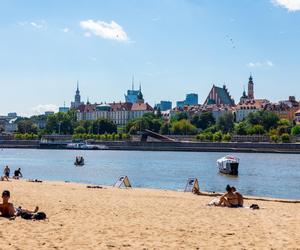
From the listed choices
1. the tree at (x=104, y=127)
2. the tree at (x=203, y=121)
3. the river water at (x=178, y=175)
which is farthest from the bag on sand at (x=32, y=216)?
the tree at (x=203, y=121)

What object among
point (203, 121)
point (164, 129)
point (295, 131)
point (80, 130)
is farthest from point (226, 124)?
point (80, 130)

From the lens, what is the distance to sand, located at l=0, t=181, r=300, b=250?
1121cm

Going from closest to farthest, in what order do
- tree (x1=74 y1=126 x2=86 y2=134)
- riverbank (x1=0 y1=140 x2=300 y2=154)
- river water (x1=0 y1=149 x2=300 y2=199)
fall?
river water (x1=0 y1=149 x2=300 y2=199) → riverbank (x1=0 y1=140 x2=300 y2=154) → tree (x1=74 y1=126 x2=86 y2=134)

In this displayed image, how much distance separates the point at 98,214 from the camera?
1578 cm

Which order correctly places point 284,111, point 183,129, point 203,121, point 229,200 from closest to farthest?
point 229,200 → point 183,129 → point 203,121 → point 284,111

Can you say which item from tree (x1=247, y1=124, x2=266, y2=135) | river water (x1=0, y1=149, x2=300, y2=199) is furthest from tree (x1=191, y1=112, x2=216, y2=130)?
river water (x1=0, y1=149, x2=300, y2=199)

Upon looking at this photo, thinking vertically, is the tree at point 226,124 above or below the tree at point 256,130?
above

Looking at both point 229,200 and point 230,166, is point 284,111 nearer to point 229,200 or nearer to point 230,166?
point 230,166

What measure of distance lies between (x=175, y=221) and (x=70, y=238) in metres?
3.79

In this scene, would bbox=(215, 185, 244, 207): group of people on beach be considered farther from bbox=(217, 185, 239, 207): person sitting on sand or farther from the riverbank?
the riverbank

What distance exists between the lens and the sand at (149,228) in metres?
11.2

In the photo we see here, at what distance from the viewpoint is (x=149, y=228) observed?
13203mm

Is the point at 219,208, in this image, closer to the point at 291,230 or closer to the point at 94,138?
the point at 291,230

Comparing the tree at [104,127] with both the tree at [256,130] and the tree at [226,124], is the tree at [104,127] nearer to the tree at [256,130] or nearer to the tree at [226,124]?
the tree at [226,124]
